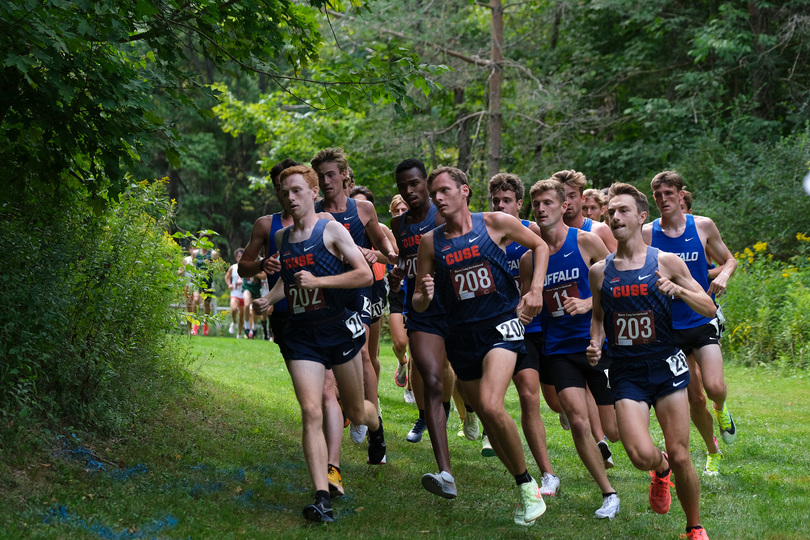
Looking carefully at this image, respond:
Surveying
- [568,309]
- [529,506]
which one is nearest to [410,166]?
[568,309]

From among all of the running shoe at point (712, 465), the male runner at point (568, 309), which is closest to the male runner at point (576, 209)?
the male runner at point (568, 309)

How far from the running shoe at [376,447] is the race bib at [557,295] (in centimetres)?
192

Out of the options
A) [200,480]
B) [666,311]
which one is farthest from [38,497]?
[666,311]

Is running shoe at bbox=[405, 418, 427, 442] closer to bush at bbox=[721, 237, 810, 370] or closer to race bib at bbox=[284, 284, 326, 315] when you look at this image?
race bib at bbox=[284, 284, 326, 315]

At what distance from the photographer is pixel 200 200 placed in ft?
129

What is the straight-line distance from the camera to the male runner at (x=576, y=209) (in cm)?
793

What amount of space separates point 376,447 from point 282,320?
5.77 feet

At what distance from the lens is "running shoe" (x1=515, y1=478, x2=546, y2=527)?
5895 millimetres

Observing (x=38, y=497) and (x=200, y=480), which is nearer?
(x=38, y=497)

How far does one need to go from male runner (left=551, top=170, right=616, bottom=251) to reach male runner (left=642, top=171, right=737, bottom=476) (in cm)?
41

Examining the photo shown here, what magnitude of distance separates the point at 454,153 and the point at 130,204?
18.5 meters

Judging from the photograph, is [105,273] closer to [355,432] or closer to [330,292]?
[330,292]

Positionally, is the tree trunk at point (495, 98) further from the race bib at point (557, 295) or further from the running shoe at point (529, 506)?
the running shoe at point (529, 506)

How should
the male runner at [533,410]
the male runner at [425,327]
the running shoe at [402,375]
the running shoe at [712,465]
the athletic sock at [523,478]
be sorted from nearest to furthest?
the athletic sock at [523,478], the male runner at [425,327], the male runner at [533,410], the running shoe at [712,465], the running shoe at [402,375]
